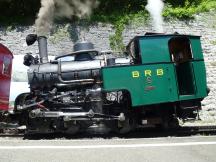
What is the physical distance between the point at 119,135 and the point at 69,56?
106 inches

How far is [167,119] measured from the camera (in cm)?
1217

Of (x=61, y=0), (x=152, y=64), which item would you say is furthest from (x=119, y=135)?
(x=61, y=0)

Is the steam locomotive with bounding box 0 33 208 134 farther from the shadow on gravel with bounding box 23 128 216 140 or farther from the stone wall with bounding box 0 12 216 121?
the stone wall with bounding box 0 12 216 121

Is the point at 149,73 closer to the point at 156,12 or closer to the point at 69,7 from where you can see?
the point at 156,12

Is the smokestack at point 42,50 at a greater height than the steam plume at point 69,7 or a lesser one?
lesser

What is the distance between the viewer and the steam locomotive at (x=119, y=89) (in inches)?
452

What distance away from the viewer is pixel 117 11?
20047 millimetres

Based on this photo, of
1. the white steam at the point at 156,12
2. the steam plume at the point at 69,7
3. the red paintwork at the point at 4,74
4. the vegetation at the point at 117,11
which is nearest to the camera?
the red paintwork at the point at 4,74

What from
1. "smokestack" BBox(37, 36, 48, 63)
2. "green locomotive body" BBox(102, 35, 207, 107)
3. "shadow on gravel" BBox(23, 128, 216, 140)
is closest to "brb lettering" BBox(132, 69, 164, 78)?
"green locomotive body" BBox(102, 35, 207, 107)

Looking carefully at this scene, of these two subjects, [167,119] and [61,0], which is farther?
[61,0]

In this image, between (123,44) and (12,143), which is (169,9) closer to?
(123,44)

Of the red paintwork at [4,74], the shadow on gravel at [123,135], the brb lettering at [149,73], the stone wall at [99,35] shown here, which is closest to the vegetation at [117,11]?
the stone wall at [99,35]

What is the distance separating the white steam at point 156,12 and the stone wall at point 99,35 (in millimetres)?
305

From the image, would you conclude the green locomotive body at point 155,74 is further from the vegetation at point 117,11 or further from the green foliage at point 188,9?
the green foliage at point 188,9
